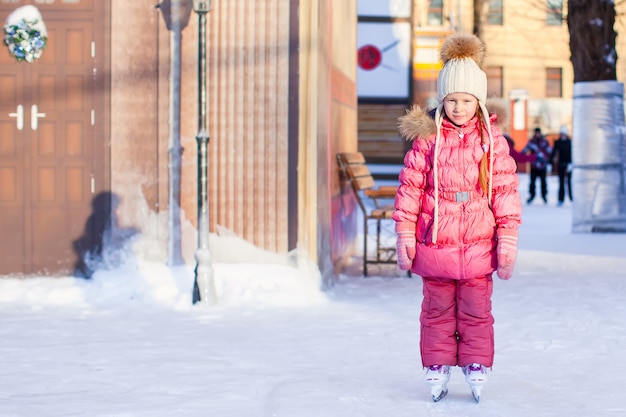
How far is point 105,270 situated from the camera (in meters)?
10.3

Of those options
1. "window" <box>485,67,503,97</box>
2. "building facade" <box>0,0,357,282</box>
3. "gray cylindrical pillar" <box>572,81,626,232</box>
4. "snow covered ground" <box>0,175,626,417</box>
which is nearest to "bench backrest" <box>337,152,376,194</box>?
"snow covered ground" <box>0,175,626,417</box>

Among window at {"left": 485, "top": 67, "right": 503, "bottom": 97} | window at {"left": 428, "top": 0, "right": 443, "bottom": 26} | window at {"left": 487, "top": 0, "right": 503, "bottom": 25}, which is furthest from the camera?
window at {"left": 487, "top": 0, "right": 503, "bottom": 25}

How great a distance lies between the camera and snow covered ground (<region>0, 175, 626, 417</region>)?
6.06m

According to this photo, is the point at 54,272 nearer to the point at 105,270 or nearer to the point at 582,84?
the point at 105,270

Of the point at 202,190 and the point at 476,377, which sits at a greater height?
the point at 202,190

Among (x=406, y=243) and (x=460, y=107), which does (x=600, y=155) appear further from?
(x=406, y=243)

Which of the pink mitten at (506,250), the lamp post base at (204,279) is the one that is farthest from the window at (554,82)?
the pink mitten at (506,250)

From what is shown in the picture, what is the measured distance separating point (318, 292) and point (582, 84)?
8262 millimetres

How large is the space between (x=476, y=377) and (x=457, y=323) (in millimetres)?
287

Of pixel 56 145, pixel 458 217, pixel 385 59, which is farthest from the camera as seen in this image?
pixel 385 59

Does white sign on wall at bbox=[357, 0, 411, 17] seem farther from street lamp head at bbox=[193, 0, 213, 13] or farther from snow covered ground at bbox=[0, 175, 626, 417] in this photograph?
street lamp head at bbox=[193, 0, 213, 13]

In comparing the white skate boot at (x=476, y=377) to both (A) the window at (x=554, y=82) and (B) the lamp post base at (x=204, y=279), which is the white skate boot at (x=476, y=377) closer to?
(B) the lamp post base at (x=204, y=279)

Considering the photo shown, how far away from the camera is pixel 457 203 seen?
609cm

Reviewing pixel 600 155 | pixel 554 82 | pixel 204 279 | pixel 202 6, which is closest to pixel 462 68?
pixel 202 6
